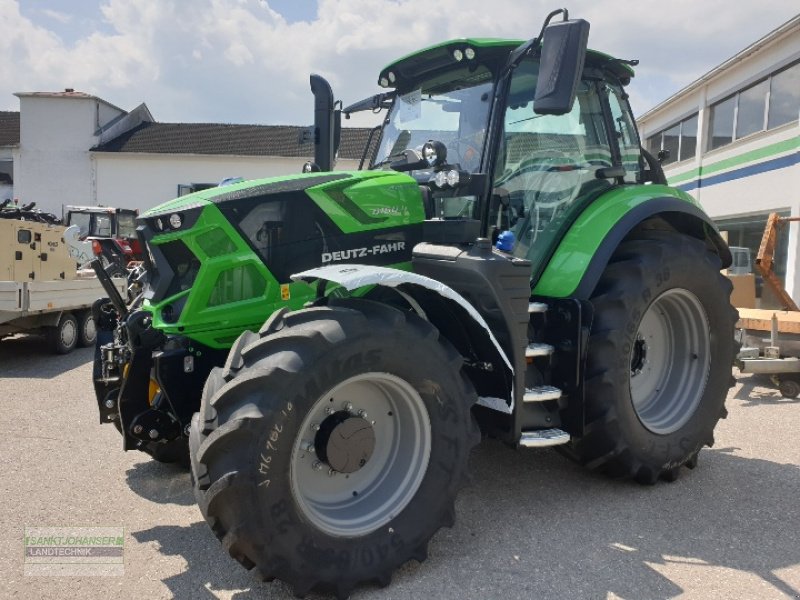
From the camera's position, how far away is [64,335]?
362 inches

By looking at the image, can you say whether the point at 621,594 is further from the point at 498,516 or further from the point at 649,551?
the point at 498,516

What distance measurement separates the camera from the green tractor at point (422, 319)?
8.79 feet

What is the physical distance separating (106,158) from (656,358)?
2776 cm

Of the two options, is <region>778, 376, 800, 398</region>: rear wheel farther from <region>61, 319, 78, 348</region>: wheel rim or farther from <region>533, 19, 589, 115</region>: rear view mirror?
<region>61, 319, 78, 348</region>: wheel rim

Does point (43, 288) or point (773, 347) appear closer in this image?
point (773, 347)

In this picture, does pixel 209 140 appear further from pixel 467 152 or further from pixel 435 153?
pixel 435 153

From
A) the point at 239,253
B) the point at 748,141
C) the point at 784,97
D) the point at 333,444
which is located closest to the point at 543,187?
the point at 239,253

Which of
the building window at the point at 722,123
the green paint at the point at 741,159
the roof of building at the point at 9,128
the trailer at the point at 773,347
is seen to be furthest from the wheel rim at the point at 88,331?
the roof of building at the point at 9,128

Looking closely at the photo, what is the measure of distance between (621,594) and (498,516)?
0.88 m

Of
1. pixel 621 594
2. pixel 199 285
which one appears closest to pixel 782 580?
pixel 621 594

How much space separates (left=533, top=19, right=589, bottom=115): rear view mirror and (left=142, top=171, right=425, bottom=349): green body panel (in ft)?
3.24

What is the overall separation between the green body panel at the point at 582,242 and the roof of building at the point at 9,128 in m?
30.8

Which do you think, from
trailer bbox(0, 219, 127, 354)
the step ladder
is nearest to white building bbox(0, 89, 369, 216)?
trailer bbox(0, 219, 127, 354)

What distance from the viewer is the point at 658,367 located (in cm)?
442
